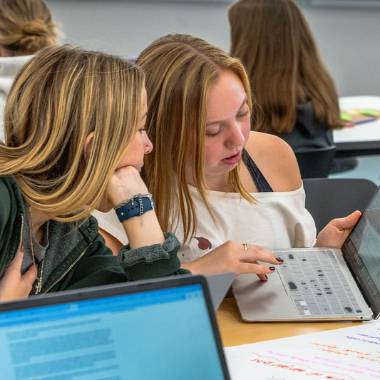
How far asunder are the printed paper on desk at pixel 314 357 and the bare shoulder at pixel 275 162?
0.58m

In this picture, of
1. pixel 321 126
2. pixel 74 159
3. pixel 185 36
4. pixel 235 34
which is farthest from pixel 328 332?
pixel 235 34

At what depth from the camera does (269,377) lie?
109 centimetres

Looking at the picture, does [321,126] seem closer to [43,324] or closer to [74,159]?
[74,159]

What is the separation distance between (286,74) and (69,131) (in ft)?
4.91

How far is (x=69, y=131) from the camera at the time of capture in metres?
1.22

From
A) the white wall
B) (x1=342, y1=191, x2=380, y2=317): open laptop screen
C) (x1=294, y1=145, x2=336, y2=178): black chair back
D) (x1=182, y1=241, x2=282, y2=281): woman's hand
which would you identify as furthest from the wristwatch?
the white wall

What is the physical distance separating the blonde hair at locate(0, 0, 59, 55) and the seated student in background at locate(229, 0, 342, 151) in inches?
29.3

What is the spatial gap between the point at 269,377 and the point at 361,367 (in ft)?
0.48

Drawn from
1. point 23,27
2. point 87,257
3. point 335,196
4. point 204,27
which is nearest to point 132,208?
point 87,257

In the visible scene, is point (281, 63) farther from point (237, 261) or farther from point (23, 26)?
point (237, 261)

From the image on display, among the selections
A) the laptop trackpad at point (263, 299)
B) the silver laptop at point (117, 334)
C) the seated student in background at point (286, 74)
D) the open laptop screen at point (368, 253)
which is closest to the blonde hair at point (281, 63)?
the seated student in background at point (286, 74)

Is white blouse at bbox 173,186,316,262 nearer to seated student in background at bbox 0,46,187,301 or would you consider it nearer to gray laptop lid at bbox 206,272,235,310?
seated student in background at bbox 0,46,187,301

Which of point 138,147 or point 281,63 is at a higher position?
point 138,147

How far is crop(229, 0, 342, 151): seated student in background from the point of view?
2.57 metres
